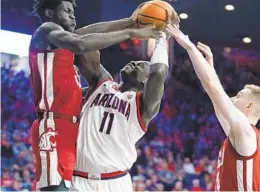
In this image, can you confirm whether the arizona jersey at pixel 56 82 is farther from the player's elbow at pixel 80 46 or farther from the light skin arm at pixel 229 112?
the light skin arm at pixel 229 112

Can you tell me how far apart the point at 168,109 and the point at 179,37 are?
9162mm

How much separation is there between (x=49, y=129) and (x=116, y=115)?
44 cm

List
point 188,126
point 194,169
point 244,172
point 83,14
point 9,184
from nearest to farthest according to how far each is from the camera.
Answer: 1. point 244,172
2. point 9,184
3. point 83,14
4. point 194,169
5. point 188,126

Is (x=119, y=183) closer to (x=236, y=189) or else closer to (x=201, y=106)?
(x=236, y=189)

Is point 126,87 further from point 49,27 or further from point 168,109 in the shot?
point 168,109

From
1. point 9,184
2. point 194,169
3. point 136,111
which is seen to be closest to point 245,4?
point 194,169

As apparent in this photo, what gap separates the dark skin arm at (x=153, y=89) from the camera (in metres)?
3.55

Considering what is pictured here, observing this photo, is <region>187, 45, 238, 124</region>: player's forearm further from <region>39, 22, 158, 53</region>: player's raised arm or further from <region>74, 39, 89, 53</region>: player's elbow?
<region>74, 39, 89, 53</region>: player's elbow

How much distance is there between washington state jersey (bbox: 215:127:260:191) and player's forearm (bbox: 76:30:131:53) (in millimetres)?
860

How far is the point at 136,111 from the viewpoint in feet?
12.0

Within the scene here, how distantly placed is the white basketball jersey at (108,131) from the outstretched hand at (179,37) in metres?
0.50

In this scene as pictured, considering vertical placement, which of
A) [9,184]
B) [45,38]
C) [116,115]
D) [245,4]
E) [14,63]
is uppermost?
[245,4]

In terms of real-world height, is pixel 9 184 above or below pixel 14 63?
below

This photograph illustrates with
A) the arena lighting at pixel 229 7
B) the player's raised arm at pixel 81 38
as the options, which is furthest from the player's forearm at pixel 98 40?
the arena lighting at pixel 229 7
